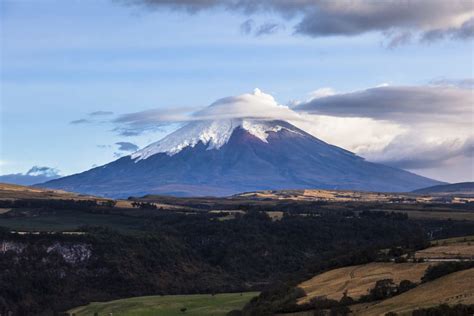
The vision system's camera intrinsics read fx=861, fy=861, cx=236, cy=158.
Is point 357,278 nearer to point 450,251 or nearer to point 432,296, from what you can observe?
point 450,251

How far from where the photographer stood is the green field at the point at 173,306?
10325 centimetres

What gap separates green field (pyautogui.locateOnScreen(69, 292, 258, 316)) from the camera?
339 ft

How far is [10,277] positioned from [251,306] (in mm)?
83678

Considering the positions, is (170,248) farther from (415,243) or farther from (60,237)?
(415,243)

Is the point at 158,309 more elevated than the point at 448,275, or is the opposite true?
the point at 448,275

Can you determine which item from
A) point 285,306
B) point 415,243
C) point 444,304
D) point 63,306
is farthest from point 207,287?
point 444,304

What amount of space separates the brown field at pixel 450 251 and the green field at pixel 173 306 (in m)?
22.5

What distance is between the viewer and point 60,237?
18038 centimetres

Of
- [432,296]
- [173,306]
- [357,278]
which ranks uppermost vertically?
[432,296]

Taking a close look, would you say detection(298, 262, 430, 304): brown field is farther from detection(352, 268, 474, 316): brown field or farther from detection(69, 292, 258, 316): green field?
detection(69, 292, 258, 316): green field

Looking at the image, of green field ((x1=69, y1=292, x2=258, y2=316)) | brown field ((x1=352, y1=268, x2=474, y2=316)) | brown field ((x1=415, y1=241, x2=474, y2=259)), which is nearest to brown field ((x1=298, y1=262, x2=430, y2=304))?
brown field ((x1=415, y1=241, x2=474, y2=259))

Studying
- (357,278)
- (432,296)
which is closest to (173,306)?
(357,278)

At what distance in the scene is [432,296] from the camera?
65.7m

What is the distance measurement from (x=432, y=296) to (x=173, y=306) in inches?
2015
